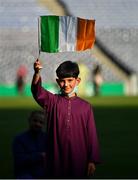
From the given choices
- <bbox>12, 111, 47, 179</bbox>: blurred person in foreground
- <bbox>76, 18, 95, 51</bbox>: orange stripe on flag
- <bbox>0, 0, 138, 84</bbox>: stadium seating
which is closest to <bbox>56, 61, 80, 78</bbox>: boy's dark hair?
<bbox>76, 18, 95, 51</bbox>: orange stripe on flag

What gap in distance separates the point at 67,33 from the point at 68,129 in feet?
2.31

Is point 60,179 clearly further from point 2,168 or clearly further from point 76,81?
point 2,168

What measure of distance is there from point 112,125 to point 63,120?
11165 mm

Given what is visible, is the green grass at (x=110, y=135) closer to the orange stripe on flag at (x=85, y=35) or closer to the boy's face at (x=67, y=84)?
the orange stripe on flag at (x=85, y=35)

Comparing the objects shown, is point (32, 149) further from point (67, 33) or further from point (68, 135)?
point (67, 33)

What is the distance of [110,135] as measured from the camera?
1460 centimetres

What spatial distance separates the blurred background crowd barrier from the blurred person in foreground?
28981 mm

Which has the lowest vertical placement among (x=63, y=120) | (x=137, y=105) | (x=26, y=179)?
(x=137, y=105)

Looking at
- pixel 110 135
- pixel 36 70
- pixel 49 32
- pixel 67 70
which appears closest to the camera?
pixel 36 70

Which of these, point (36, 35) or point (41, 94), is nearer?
point (41, 94)

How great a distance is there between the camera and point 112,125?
1678 cm

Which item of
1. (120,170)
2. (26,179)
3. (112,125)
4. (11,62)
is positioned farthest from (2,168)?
(11,62)

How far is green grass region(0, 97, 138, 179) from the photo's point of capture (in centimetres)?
979

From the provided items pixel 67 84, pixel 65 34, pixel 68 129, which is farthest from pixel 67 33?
pixel 68 129
